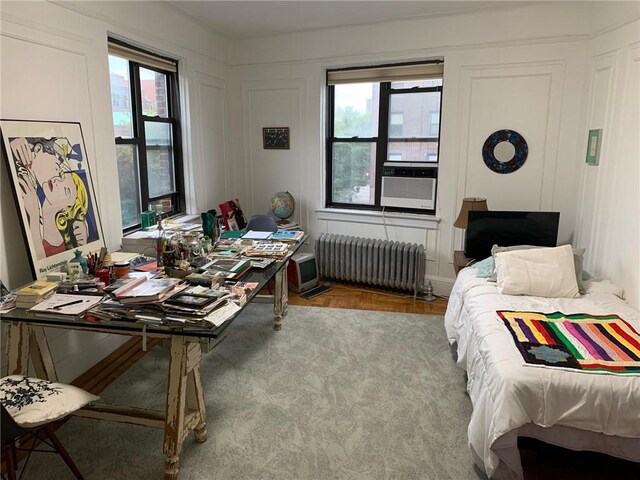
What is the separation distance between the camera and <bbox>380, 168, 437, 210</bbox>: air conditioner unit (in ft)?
14.2

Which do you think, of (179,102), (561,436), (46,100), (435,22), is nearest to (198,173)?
(179,102)

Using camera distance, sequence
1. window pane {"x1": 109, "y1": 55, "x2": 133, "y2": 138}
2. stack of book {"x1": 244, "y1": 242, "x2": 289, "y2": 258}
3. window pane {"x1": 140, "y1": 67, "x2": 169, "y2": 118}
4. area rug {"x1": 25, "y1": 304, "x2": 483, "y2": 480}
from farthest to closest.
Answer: window pane {"x1": 140, "y1": 67, "x2": 169, "y2": 118} → window pane {"x1": 109, "y1": 55, "x2": 133, "y2": 138} → stack of book {"x1": 244, "y1": 242, "x2": 289, "y2": 258} → area rug {"x1": 25, "y1": 304, "x2": 483, "y2": 480}

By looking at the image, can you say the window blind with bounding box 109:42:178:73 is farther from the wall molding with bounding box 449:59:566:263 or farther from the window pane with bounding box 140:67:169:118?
the wall molding with bounding box 449:59:566:263

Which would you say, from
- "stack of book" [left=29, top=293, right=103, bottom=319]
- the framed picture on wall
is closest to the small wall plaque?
the framed picture on wall

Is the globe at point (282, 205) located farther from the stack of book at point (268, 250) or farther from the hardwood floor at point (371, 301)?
the stack of book at point (268, 250)

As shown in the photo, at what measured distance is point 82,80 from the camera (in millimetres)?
2824

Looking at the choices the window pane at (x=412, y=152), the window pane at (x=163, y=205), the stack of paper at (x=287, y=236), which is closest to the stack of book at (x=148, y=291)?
the stack of paper at (x=287, y=236)

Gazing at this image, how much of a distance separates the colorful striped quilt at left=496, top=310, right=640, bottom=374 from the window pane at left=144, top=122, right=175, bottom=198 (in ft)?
9.98

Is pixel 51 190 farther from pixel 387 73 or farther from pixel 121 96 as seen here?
pixel 387 73

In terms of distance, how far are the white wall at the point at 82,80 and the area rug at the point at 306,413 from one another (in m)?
0.80

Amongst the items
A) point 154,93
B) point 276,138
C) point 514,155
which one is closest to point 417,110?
point 514,155

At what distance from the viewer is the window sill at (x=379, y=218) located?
4.38 meters

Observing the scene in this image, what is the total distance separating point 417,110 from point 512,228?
5.28ft

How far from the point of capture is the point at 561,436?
6.36ft
